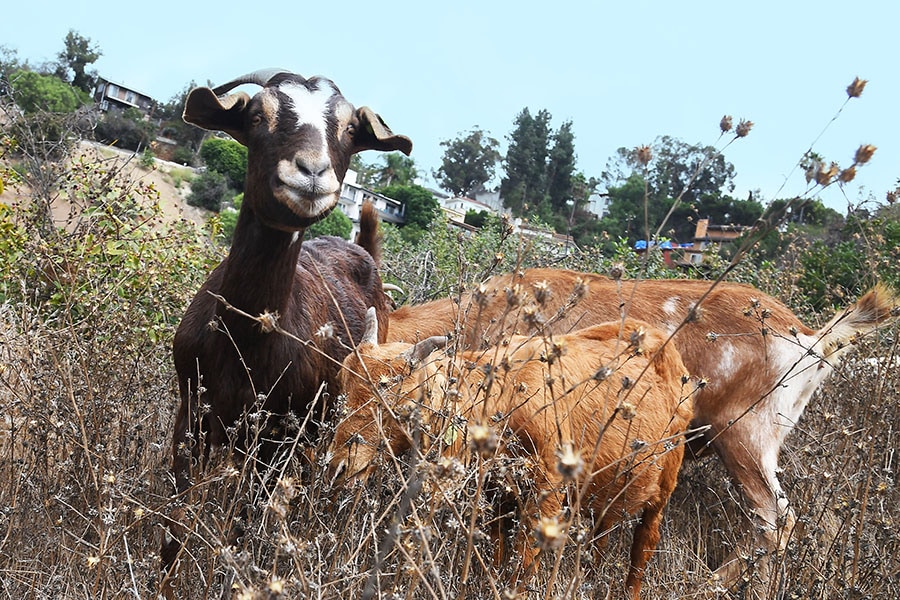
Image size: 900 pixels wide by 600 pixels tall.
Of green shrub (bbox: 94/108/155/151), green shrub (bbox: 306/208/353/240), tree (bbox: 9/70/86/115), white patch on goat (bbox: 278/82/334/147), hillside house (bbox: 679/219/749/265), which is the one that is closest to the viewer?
white patch on goat (bbox: 278/82/334/147)

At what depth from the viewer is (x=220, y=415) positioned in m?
3.60

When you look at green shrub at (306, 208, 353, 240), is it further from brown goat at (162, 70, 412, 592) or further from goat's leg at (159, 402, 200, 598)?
goat's leg at (159, 402, 200, 598)

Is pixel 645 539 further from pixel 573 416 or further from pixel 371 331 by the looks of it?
pixel 371 331

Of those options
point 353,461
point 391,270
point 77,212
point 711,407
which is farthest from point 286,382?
point 391,270

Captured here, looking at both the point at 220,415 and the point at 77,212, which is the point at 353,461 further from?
the point at 77,212

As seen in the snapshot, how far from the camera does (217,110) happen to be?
3.54m

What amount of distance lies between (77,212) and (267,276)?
3.94 metres

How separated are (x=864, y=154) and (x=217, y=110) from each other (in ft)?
8.78

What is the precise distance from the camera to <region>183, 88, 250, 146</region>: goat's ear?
3.45 m

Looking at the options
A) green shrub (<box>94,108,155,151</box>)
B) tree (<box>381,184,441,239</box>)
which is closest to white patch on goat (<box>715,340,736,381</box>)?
tree (<box>381,184,441,239</box>)

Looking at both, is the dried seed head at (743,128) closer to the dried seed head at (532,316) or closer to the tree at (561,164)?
the dried seed head at (532,316)

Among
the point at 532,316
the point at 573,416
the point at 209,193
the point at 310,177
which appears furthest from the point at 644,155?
the point at 209,193

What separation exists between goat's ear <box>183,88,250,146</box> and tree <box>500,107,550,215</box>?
6959cm

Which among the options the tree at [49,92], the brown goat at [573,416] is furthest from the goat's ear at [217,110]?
the tree at [49,92]
